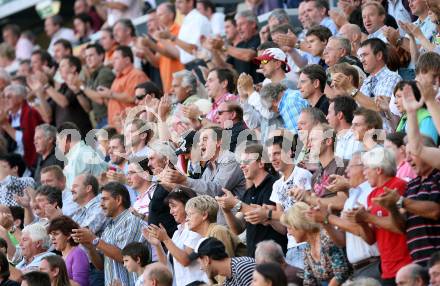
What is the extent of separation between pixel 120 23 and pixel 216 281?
8.16 metres

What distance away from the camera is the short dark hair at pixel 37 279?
11.3 metres

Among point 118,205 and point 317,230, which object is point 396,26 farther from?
point 317,230

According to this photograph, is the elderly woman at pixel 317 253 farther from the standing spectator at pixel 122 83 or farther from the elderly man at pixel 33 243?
the standing spectator at pixel 122 83

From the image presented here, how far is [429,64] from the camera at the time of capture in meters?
11.4

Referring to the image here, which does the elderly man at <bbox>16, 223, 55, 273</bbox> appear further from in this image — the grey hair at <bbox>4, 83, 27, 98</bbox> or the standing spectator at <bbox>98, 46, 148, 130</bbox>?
the grey hair at <bbox>4, 83, 27, 98</bbox>

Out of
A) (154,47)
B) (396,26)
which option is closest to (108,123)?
(154,47)

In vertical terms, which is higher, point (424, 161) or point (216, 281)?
point (424, 161)

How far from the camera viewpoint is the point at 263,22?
1789cm

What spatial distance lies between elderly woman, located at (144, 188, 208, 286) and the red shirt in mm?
1927

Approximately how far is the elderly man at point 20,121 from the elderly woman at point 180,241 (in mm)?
6413

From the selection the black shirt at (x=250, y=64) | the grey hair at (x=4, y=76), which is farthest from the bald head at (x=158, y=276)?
the grey hair at (x=4, y=76)

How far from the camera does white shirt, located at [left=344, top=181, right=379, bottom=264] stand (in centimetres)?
1031

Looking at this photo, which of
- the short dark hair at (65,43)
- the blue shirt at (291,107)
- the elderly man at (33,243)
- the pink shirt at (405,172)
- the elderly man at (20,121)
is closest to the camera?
the pink shirt at (405,172)

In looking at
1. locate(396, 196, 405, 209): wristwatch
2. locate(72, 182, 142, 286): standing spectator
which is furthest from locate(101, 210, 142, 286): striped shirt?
locate(396, 196, 405, 209): wristwatch
